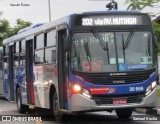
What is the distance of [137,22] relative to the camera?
14727 millimetres

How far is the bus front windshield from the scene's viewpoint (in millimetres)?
14109

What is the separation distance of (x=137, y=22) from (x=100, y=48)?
134cm

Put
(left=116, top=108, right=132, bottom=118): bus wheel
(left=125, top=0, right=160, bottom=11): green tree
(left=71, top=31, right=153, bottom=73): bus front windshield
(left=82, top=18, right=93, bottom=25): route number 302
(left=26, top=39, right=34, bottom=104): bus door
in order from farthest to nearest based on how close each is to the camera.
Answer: (left=125, top=0, right=160, bottom=11): green tree, (left=26, top=39, right=34, bottom=104): bus door, (left=116, top=108, right=132, bottom=118): bus wheel, (left=82, top=18, right=93, bottom=25): route number 302, (left=71, top=31, right=153, bottom=73): bus front windshield

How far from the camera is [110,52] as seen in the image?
1422cm

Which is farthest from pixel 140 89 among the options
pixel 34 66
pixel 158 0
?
pixel 158 0

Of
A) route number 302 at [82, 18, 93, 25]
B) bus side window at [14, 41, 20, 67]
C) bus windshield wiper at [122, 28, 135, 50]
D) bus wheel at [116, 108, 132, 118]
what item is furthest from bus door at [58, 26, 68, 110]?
bus side window at [14, 41, 20, 67]

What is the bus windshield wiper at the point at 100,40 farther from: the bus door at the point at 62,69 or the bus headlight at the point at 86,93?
the bus headlight at the point at 86,93

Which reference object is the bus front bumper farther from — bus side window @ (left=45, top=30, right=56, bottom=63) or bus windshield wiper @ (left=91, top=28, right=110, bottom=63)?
bus side window @ (left=45, top=30, right=56, bottom=63)

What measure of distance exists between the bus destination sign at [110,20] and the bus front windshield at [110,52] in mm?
286

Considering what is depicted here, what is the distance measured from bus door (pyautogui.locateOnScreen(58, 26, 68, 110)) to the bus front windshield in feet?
2.02

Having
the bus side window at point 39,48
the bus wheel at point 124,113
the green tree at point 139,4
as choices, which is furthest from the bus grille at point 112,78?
the green tree at point 139,4

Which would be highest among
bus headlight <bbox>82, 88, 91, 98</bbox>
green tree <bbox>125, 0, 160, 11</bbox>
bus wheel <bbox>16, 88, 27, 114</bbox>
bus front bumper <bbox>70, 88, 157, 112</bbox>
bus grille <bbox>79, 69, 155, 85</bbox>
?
green tree <bbox>125, 0, 160, 11</bbox>

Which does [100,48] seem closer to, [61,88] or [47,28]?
[61,88]

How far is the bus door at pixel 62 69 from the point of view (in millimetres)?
14727
